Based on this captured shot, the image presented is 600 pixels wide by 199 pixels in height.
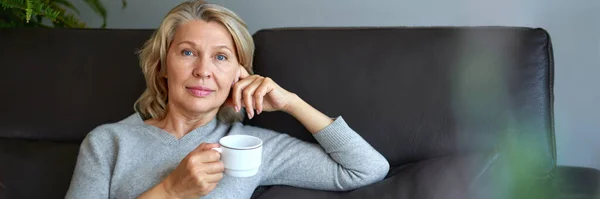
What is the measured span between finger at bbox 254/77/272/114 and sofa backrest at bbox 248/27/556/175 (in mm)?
175

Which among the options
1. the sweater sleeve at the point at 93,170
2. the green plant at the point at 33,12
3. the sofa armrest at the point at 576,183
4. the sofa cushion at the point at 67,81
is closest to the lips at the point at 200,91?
the sweater sleeve at the point at 93,170

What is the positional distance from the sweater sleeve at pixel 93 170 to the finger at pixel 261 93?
36 cm

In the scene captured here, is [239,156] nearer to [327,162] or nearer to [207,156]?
[207,156]

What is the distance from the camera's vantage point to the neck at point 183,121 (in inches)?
57.4

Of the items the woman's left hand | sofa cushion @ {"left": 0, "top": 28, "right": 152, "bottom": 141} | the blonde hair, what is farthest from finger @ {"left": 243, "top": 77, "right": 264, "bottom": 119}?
sofa cushion @ {"left": 0, "top": 28, "right": 152, "bottom": 141}

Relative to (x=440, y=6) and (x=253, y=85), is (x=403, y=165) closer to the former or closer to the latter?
(x=253, y=85)

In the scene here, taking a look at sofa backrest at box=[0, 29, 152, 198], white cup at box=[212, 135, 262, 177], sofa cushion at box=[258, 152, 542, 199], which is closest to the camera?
white cup at box=[212, 135, 262, 177]

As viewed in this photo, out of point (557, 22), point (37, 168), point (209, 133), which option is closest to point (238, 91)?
point (209, 133)

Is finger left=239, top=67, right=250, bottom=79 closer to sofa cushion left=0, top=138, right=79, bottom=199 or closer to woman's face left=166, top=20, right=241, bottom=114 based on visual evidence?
woman's face left=166, top=20, right=241, bottom=114

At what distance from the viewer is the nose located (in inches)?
53.0

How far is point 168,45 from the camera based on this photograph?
4.75 ft

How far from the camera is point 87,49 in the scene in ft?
5.72

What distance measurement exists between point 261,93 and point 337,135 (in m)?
0.19

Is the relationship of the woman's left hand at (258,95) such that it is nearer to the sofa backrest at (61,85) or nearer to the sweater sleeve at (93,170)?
the sweater sleeve at (93,170)
